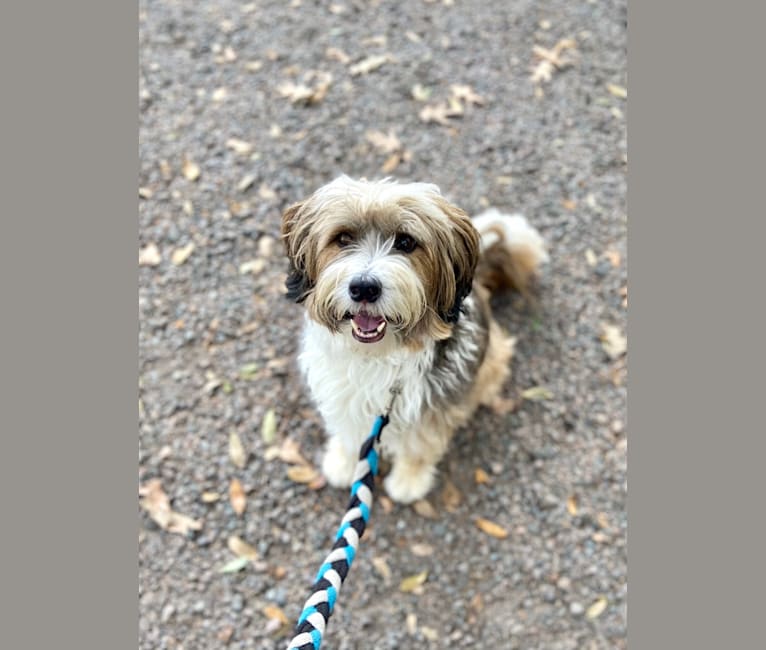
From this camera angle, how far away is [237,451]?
439 cm

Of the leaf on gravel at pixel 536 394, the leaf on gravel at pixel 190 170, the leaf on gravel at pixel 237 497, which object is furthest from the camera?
the leaf on gravel at pixel 190 170

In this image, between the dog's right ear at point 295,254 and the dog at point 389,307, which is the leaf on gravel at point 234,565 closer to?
the dog at point 389,307

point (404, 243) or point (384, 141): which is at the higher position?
point (404, 243)

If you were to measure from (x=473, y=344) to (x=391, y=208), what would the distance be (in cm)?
111

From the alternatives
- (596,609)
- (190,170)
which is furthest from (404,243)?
(190,170)

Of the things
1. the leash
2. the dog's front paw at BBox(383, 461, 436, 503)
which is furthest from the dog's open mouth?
the dog's front paw at BBox(383, 461, 436, 503)

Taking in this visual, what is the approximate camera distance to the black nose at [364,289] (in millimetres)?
2754

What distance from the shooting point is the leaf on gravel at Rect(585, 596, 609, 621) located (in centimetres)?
397

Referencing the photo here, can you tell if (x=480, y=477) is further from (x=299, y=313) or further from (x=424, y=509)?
(x=299, y=313)

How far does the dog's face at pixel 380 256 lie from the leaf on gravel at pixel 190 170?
2.76 metres

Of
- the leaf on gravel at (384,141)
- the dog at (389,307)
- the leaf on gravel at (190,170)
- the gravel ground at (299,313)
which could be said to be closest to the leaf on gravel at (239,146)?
the gravel ground at (299,313)

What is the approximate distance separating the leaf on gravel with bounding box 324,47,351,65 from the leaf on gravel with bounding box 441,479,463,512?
13.1ft

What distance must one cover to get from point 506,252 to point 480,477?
1510mm

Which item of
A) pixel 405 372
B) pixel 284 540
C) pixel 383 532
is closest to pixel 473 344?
pixel 405 372
